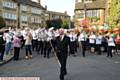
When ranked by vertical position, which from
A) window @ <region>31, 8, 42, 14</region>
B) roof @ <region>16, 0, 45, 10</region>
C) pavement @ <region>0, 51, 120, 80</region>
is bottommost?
pavement @ <region>0, 51, 120, 80</region>

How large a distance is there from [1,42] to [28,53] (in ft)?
16.9

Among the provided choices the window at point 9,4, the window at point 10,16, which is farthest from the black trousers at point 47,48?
the window at point 9,4

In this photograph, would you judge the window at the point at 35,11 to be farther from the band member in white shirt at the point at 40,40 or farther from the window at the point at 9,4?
the band member in white shirt at the point at 40,40

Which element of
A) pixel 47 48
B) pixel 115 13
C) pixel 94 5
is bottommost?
pixel 47 48

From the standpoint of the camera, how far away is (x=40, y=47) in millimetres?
31688

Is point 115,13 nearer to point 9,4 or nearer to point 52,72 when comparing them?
point 52,72

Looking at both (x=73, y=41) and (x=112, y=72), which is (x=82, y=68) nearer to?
(x=112, y=72)

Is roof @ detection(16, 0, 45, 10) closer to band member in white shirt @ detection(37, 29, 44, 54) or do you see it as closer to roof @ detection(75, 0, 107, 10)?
roof @ detection(75, 0, 107, 10)

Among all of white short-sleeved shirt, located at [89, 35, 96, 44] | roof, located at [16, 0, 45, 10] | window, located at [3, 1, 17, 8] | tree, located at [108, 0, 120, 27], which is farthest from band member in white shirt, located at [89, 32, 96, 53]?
roof, located at [16, 0, 45, 10]

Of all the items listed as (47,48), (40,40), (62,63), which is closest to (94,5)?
(40,40)

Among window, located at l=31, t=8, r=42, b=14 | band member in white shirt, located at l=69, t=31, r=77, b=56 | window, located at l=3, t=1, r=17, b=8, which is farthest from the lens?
window, located at l=31, t=8, r=42, b=14

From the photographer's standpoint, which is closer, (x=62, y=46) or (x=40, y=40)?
(x=62, y=46)

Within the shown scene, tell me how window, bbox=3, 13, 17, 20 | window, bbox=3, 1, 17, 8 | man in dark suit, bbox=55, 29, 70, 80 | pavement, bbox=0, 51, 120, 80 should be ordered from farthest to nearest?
window, bbox=3, 13, 17, 20 → window, bbox=3, 1, 17, 8 → pavement, bbox=0, 51, 120, 80 → man in dark suit, bbox=55, 29, 70, 80

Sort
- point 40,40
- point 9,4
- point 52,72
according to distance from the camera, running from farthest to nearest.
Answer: point 9,4 < point 40,40 < point 52,72
